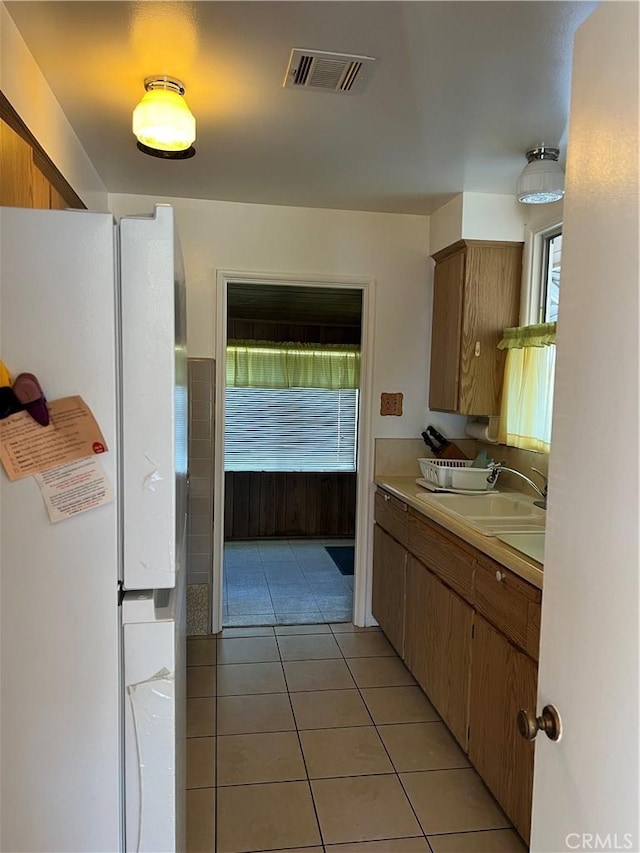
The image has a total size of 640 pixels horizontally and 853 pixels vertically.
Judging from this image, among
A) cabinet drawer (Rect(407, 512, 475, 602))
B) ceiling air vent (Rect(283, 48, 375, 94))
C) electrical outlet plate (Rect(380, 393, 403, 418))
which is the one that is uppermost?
ceiling air vent (Rect(283, 48, 375, 94))

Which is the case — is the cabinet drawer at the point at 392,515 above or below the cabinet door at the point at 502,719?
above

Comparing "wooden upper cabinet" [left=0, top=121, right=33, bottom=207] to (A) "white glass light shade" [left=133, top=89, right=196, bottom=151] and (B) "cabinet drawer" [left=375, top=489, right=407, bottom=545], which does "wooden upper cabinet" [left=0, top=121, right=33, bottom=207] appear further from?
(B) "cabinet drawer" [left=375, top=489, right=407, bottom=545]

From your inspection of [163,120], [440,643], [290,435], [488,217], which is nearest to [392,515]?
[440,643]

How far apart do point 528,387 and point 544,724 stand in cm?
206

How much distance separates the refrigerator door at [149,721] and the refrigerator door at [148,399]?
54 mm

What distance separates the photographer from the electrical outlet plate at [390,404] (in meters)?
3.41

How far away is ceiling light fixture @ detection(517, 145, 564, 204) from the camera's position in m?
→ 2.21

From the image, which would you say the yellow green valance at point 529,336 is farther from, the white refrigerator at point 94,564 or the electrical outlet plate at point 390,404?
the white refrigerator at point 94,564

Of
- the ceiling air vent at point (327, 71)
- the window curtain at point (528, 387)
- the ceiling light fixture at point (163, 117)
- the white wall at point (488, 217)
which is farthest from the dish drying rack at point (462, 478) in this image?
the ceiling light fixture at point (163, 117)

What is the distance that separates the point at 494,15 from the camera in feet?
4.89

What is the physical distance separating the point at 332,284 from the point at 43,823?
111 inches

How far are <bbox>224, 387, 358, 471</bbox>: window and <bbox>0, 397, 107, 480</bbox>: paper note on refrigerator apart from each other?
15.0ft

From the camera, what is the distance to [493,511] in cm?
276

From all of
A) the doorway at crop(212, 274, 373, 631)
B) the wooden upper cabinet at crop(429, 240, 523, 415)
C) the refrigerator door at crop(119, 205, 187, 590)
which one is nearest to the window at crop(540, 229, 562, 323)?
the wooden upper cabinet at crop(429, 240, 523, 415)
